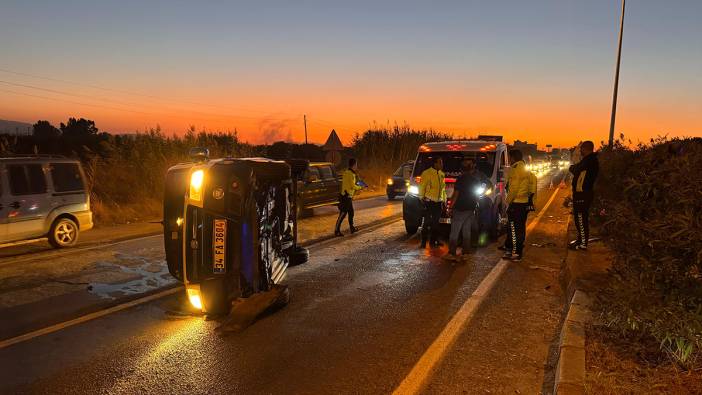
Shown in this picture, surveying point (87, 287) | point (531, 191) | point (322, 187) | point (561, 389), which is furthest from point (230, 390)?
point (322, 187)

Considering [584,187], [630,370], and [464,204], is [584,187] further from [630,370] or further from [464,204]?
[630,370]

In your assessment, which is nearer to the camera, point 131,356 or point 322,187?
point 131,356

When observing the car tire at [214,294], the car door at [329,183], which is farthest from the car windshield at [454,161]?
the car tire at [214,294]

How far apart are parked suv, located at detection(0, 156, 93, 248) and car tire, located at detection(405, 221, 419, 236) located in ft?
22.4

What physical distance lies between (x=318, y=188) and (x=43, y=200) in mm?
7832

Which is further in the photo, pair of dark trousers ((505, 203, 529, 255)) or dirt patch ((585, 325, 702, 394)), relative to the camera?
pair of dark trousers ((505, 203, 529, 255))

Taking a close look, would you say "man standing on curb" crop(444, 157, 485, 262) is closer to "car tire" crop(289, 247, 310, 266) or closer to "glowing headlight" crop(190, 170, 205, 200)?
"car tire" crop(289, 247, 310, 266)

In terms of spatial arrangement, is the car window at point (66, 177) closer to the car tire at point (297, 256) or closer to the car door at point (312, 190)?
the car tire at point (297, 256)

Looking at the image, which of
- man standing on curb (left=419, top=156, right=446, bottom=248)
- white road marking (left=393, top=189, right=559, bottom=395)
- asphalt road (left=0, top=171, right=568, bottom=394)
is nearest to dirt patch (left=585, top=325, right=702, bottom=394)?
white road marking (left=393, top=189, right=559, bottom=395)

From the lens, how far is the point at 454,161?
35.2 feet

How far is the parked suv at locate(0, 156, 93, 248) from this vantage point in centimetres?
865

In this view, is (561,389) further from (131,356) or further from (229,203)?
(131,356)

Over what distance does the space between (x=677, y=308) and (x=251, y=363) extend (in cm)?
346

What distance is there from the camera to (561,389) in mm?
3453
